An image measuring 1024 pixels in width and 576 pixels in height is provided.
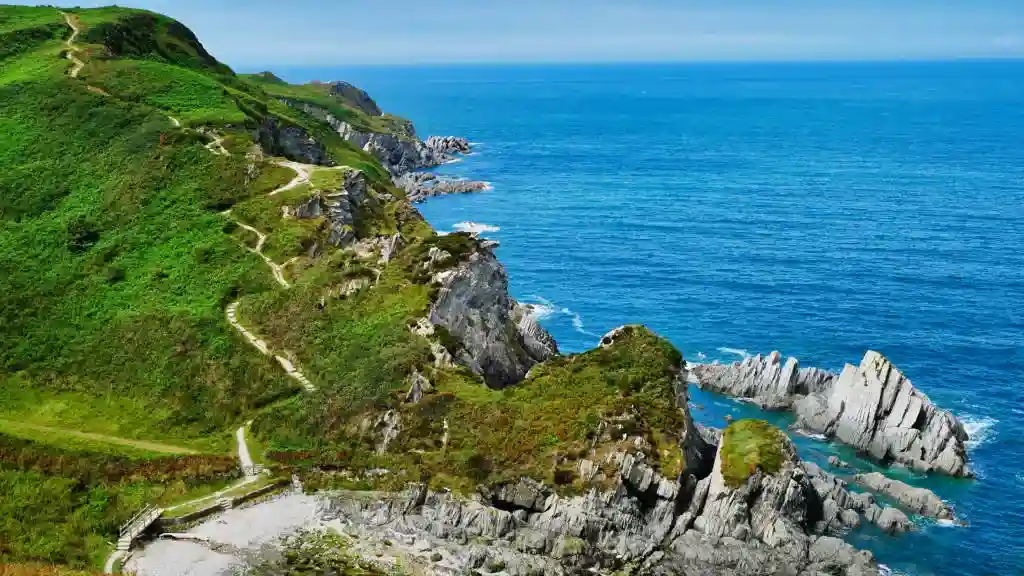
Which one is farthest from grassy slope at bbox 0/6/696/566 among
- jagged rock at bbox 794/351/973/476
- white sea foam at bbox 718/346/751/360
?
white sea foam at bbox 718/346/751/360

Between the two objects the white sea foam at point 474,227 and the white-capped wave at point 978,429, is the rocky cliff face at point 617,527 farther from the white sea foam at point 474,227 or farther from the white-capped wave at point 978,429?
the white sea foam at point 474,227

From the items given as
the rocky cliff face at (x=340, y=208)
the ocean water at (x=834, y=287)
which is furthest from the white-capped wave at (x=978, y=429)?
the rocky cliff face at (x=340, y=208)

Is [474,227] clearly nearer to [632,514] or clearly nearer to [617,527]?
[632,514]

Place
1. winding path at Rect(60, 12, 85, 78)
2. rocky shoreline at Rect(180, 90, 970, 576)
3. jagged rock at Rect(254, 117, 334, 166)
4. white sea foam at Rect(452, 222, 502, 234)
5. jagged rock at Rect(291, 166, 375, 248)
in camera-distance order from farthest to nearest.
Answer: white sea foam at Rect(452, 222, 502, 234) → winding path at Rect(60, 12, 85, 78) → jagged rock at Rect(254, 117, 334, 166) → jagged rock at Rect(291, 166, 375, 248) → rocky shoreline at Rect(180, 90, 970, 576)

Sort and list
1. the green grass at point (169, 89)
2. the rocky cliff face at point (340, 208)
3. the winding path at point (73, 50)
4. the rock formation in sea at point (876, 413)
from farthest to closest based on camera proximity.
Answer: the winding path at point (73, 50)
the green grass at point (169, 89)
the rocky cliff face at point (340, 208)
the rock formation in sea at point (876, 413)

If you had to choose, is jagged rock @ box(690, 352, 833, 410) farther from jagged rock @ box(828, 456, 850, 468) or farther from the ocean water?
jagged rock @ box(828, 456, 850, 468)
